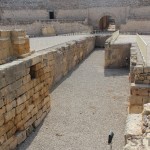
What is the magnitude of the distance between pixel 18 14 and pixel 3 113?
28070mm

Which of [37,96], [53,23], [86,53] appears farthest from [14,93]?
[53,23]

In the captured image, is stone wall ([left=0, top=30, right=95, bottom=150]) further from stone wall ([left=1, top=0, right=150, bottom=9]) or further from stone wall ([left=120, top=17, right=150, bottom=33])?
stone wall ([left=1, top=0, right=150, bottom=9])

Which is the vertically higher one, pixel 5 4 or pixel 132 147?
pixel 5 4

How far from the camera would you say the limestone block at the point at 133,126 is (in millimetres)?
4063

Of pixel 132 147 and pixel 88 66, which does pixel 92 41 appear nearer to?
pixel 88 66

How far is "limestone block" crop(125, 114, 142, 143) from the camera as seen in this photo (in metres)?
4.06

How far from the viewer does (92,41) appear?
21141mm

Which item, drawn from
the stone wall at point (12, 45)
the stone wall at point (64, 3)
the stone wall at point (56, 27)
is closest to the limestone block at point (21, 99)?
the stone wall at point (12, 45)

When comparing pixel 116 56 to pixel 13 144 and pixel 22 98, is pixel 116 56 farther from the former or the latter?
pixel 13 144

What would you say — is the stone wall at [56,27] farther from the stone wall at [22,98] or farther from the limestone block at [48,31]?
the stone wall at [22,98]

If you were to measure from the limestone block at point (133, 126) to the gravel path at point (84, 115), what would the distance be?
186 cm

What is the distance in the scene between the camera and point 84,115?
827cm

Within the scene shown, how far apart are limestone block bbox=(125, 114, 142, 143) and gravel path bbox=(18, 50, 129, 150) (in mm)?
1861

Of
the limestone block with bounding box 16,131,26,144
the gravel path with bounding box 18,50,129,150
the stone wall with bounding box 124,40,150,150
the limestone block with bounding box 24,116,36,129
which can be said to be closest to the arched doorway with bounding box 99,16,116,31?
the gravel path with bounding box 18,50,129,150
